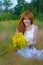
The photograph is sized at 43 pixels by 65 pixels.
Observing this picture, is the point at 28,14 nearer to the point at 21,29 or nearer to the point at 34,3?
the point at 21,29

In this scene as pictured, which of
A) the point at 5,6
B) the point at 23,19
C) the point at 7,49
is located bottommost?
the point at 5,6

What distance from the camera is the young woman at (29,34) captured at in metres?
3.89

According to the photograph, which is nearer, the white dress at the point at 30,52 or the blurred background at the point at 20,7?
the white dress at the point at 30,52

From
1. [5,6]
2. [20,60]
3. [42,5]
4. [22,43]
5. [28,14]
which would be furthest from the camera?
[5,6]

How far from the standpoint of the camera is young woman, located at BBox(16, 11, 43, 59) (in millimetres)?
3889

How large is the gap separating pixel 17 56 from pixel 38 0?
21.4 m

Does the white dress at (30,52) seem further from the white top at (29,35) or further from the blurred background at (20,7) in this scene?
the blurred background at (20,7)

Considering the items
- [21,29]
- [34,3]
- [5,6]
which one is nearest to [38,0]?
[34,3]

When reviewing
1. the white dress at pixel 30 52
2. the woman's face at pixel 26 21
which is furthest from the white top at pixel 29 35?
the woman's face at pixel 26 21

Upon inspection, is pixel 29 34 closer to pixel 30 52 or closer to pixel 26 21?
pixel 26 21

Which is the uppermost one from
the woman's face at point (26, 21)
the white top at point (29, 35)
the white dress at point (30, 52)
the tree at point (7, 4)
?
the woman's face at point (26, 21)

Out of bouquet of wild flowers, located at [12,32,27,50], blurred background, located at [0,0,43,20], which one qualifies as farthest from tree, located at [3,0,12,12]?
bouquet of wild flowers, located at [12,32,27,50]

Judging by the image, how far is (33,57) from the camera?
3.74 metres

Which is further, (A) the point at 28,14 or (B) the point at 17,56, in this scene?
(A) the point at 28,14
